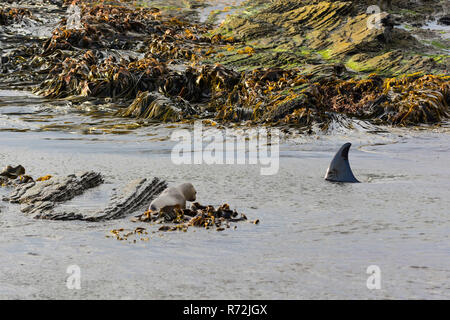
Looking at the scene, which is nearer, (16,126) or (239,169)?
(239,169)

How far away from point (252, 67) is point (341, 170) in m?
6.14

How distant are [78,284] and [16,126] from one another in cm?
600

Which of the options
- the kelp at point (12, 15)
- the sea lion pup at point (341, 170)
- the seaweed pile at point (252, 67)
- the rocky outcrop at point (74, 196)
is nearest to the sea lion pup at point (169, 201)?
the rocky outcrop at point (74, 196)

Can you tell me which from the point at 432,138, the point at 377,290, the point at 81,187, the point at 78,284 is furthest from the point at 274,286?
the point at 432,138

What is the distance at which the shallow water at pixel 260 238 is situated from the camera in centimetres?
332

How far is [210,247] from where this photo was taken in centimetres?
399

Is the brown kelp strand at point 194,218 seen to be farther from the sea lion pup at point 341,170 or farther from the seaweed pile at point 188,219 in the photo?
the sea lion pup at point 341,170

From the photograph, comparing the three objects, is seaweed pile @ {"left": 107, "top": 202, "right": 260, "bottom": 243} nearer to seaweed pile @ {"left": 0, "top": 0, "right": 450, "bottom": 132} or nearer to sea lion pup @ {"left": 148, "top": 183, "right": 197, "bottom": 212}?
sea lion pup @ {"left": 148, "top": 183, "right": 197, "bottom": 212}

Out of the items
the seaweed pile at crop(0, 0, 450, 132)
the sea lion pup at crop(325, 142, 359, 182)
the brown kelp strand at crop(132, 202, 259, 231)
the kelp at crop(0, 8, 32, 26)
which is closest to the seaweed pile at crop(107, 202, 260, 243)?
the brown kelp strand at crop(132, 202, 259, 231)

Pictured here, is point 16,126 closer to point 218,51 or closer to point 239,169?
point 239,169

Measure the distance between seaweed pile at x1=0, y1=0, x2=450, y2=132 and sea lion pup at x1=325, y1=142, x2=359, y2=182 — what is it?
2.75m

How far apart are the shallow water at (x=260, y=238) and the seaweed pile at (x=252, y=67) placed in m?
2.26

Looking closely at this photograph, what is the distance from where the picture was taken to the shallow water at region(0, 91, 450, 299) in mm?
3318
